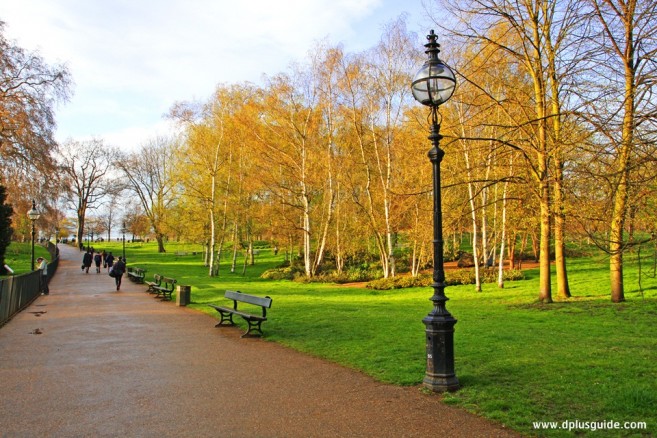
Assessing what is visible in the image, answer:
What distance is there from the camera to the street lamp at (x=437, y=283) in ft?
19.8

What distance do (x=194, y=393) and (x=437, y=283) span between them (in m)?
3.34

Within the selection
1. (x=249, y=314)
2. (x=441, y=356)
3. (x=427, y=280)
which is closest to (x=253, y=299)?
(x=249, y=314)

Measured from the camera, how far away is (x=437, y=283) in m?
6.32

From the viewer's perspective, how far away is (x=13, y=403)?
5.82 m

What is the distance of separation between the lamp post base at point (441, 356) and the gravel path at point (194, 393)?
231mm

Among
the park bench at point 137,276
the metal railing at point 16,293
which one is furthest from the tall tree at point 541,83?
the park bench at point 137,276

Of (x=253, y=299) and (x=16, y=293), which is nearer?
(x=253, y=299)

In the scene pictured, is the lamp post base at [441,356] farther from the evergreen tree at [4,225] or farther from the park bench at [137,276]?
the evergreen tree at [4,225]

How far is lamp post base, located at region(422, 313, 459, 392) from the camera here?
6000mm

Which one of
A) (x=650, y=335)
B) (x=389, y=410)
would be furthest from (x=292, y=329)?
(x=650, y=335)

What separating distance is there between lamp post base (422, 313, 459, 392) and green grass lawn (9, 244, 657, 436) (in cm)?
19

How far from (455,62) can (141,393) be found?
16.8 m

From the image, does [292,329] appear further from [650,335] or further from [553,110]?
[553,110]

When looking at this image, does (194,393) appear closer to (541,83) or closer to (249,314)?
(249,314)
